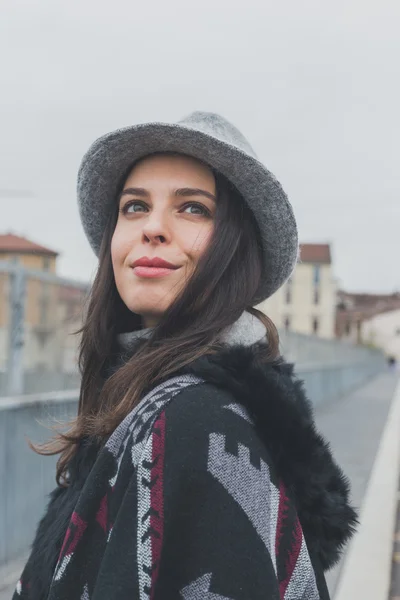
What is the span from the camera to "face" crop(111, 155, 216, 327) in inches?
59.6

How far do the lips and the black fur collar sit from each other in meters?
0.23

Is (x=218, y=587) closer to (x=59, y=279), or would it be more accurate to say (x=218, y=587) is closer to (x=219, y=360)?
(x=219, y=360)

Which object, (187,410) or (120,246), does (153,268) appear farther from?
(187,410)

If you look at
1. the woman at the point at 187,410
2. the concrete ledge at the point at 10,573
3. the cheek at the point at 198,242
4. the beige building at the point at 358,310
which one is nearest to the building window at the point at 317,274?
the beige building at the point at 358,310

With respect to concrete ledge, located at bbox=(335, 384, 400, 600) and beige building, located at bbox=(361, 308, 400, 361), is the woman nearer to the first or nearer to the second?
concrete ledge, located at bbox=(335, 384, 400, 600)

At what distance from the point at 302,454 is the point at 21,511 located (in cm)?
382

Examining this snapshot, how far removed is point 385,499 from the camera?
6.85 meters

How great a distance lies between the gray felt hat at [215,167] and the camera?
1528 millimetres

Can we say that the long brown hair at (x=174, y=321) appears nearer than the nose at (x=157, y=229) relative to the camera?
Yes

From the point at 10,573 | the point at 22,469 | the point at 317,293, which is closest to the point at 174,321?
the point at 10,573

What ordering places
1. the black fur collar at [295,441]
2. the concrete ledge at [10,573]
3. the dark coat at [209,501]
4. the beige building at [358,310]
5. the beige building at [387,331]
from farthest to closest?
1. the beige building at [387,331]
2. the beige building at [358,310]
3. the concrete ledge at [10,573]
4. the black fur collar at [295,441]
5. the dark coat at [209,501]

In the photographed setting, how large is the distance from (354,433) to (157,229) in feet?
36.8

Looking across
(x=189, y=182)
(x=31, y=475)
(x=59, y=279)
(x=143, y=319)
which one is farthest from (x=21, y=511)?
(x=189, y=182)

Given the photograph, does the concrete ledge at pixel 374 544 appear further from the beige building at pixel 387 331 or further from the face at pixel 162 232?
the beige building at pixel 387 331
